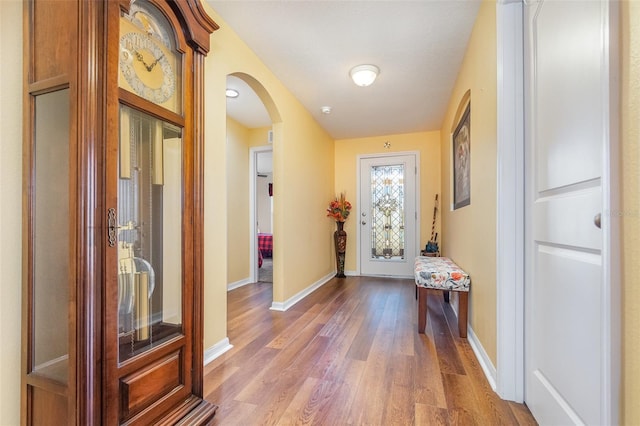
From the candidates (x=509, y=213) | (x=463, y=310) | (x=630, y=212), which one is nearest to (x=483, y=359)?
(x=463, y=310)

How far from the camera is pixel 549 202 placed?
1.16 metres

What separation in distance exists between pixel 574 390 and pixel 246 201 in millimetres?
3939

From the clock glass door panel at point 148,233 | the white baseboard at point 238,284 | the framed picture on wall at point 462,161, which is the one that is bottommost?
the white baseboard at point 238,284

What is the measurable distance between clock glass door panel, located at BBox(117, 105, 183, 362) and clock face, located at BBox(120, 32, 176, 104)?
0.35 ft

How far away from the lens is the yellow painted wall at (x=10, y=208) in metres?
0.98

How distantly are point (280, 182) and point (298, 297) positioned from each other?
4.50ft

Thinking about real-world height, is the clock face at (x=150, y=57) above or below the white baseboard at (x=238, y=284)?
above

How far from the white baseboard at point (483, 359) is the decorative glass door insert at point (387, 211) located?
2622 mm

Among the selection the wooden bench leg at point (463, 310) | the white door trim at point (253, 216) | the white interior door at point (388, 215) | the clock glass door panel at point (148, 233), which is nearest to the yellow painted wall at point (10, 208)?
the clock glass door panel at point (148, 233)

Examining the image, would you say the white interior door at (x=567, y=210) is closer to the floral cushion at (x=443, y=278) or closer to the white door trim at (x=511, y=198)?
the white door trim at (x=511, y=198)

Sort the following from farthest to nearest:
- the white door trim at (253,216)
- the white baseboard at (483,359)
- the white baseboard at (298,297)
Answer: the white door trim at (253,216) → the white baseboard at (298,297) → the white baseboard at (483,359)

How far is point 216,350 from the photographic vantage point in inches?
75.5

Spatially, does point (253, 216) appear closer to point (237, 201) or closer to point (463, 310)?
point (237, 201)

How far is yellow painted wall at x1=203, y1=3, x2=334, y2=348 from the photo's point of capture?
191cm
